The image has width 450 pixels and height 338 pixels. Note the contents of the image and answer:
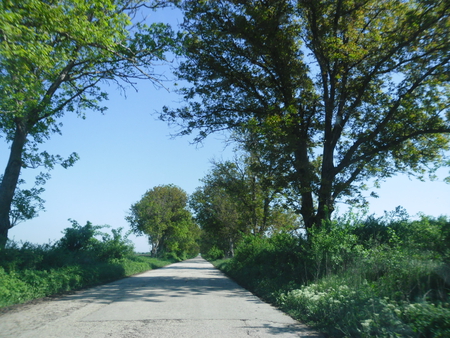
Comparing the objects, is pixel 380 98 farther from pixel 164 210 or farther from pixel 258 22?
pixel 164 210

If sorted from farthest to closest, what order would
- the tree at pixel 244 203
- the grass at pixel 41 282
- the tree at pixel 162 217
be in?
the tree at pixel 162 217, the tree at pixel 244 203, the grass at pixel 41 282

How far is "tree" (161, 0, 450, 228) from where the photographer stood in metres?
13.8

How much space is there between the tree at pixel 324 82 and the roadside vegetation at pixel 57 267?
8305 mm

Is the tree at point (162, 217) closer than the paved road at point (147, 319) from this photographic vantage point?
No

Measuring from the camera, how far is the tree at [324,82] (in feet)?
45.2

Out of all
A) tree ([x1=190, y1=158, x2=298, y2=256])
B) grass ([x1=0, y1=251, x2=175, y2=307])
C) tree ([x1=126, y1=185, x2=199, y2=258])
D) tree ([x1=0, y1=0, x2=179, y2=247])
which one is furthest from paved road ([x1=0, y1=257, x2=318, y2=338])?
tree ([x1=126, y1=185, x2=199, y2=258])

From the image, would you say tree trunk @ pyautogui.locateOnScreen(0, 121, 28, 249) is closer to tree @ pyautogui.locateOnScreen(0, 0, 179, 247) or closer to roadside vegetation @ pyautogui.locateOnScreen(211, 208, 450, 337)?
tree @ pyautogui.locateOnScreen(0, 0, 179, 247)

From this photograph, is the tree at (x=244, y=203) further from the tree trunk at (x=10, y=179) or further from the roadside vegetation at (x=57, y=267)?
the tree trunk at (x=10, y=179)

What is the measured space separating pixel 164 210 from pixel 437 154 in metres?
41.8

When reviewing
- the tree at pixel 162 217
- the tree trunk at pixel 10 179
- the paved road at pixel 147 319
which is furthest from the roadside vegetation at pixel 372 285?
the tree at pixel 162 217

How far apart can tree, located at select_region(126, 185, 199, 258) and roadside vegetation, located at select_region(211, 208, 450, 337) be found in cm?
3775

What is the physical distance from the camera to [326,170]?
15.6 metres

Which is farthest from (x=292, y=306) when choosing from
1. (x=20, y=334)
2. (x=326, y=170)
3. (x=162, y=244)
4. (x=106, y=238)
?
(x=162, y=244)

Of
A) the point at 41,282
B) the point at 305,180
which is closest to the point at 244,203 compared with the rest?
the point at 305,180
